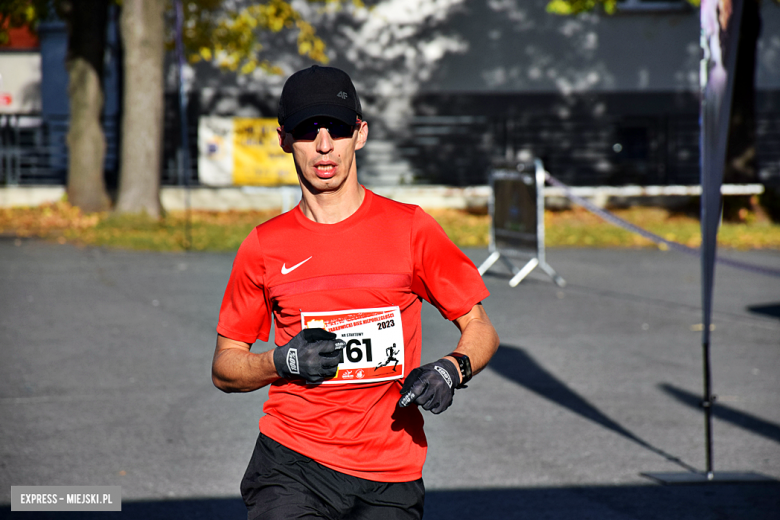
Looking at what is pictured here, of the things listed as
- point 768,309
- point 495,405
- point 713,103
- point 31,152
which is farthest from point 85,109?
point 713,103

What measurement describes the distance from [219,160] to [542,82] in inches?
364

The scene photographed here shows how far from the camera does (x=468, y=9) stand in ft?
82.9

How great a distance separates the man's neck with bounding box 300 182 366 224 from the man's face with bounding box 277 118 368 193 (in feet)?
0.09

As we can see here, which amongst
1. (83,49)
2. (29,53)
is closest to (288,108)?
(83,49)

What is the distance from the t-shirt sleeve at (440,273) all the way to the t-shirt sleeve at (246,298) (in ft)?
1.69

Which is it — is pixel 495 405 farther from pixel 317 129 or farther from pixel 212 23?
pixel 212 23

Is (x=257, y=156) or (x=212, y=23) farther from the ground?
(x=212, y=23)

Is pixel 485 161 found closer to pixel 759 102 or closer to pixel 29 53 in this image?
pixel 759 102

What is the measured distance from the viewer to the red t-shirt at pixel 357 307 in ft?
9.39

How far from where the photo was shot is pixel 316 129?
2885mm

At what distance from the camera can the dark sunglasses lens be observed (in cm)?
288

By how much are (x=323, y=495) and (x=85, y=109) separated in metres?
18.3

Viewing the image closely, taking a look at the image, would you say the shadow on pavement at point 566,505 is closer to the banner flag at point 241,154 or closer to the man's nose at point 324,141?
the man's nose at point 324,141

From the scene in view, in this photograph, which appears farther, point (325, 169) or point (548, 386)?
point (548, 386)
